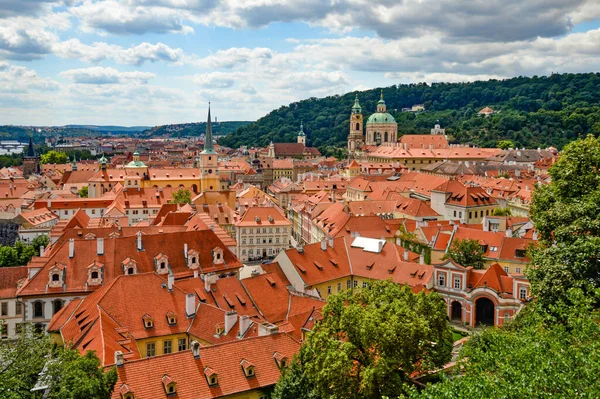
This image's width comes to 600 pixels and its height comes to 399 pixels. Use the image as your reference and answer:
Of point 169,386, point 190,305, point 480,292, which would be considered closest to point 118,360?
point 169,386

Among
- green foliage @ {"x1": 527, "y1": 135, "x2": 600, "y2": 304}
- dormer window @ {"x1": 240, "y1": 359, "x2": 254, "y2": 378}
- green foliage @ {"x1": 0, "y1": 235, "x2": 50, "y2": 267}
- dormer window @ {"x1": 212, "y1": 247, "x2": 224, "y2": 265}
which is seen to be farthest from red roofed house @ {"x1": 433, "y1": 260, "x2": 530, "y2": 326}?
green foliage @ {"x1": 0, "y1": 235, "x2": 50, "y2": 267}

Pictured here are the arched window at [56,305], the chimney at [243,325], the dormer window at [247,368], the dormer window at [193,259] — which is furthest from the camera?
the dormer window at [193,259]

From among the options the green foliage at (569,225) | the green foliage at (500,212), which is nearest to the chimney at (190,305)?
the green foliage at (569,225)

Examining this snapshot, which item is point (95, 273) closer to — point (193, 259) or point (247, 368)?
point (193, 259)

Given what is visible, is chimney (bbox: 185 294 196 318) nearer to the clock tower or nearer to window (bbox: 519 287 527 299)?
window (bbox: 519 287 527 299)

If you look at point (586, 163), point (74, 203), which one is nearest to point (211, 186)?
point (74, 203)

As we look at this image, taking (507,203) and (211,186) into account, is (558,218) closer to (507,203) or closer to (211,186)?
(507,203)

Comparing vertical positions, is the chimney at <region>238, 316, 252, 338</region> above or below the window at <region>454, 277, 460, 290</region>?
above

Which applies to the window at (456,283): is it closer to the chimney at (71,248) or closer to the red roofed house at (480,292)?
the red roofed house at (480,292)
